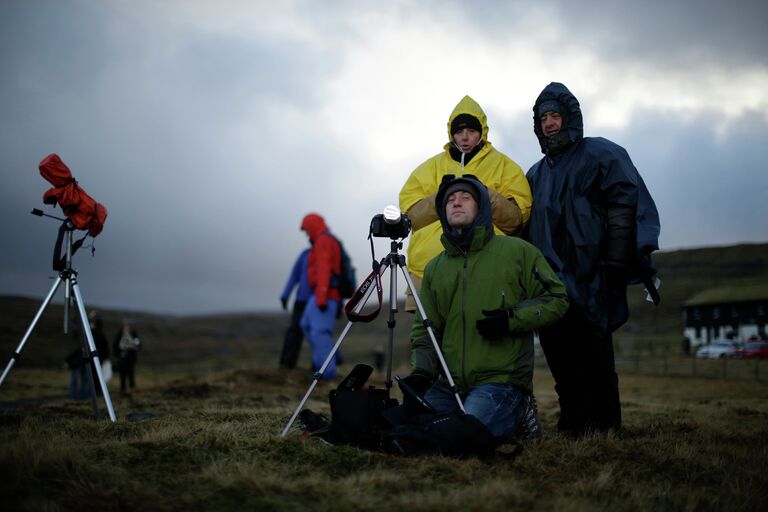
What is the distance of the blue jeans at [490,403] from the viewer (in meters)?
4.39

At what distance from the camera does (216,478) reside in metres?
3.37

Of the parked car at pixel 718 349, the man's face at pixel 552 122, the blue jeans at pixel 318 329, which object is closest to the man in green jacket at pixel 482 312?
the man's face at pixel 552 122

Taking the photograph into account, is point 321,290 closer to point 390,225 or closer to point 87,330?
point 87,330

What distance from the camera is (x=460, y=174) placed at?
5.63m

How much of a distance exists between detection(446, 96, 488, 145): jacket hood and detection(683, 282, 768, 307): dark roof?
67.8 metres

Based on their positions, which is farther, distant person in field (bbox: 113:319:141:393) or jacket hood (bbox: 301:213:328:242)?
distant person in field (bbox: 113:319:141:393)

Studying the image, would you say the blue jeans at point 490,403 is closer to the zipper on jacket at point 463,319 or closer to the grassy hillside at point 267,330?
the zipper on jacket at point 463,319

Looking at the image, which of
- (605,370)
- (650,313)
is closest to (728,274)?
(650,313)

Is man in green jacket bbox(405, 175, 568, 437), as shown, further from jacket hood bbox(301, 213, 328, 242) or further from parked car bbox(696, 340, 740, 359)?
parked car bbox(696, 340, 740, 359)

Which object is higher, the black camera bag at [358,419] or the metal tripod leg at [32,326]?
the metal tripod leg at [32,326]

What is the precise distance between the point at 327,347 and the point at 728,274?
3835 inches

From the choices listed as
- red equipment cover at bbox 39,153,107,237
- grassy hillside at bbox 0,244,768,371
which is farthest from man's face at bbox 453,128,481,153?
grassy hillside at bbox 0,244,768,371

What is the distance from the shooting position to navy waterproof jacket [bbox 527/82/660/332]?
204 inches

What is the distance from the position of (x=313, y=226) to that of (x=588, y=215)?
917 cm
